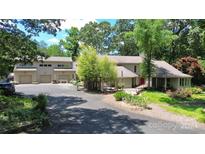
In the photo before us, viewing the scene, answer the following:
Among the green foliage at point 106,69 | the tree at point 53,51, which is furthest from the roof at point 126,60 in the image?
the green foliage at point 106,69

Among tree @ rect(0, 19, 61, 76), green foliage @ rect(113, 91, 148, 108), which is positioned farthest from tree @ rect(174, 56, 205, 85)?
tree @ rect(0, 19, 61, 76)

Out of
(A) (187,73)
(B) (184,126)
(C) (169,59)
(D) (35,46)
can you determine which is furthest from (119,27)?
(B) (184,126)

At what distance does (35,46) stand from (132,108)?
24.0ft

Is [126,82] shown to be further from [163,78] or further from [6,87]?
[6,87]

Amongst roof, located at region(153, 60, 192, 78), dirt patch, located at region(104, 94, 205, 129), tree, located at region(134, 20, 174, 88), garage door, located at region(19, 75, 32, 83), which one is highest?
tree, located at region(134, 20, 174, 88)

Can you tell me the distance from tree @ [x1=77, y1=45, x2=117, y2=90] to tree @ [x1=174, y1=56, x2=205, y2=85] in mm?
9977

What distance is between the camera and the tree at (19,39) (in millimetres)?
15719

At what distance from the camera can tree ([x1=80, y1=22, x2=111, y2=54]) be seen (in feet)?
120

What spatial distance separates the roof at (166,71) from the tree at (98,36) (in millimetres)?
8430

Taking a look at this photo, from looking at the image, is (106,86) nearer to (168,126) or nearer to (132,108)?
(132,108)

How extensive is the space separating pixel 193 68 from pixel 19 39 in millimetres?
24643

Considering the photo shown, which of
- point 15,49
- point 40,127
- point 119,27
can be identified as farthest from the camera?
point 119,27

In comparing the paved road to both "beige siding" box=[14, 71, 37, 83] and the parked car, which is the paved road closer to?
the parked car

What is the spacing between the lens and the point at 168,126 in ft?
44.9
